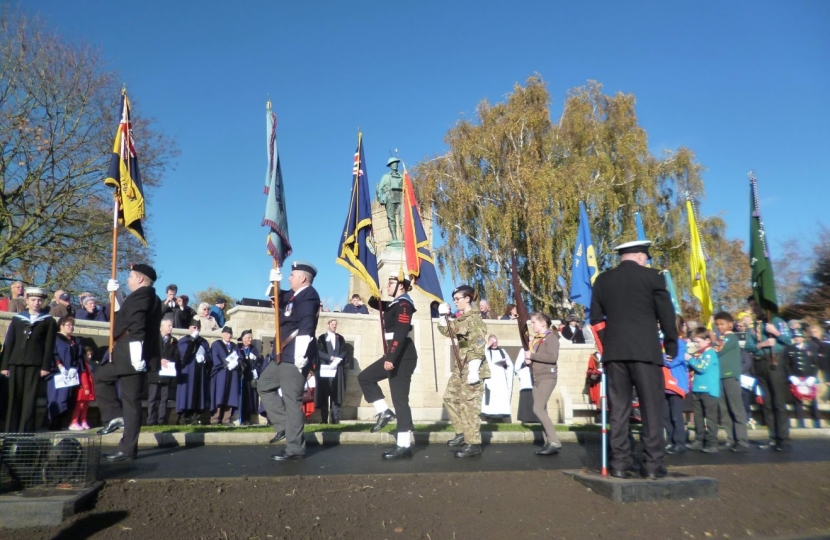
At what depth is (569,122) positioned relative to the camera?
3244 cm

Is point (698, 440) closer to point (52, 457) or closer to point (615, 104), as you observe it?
point (52, 457)

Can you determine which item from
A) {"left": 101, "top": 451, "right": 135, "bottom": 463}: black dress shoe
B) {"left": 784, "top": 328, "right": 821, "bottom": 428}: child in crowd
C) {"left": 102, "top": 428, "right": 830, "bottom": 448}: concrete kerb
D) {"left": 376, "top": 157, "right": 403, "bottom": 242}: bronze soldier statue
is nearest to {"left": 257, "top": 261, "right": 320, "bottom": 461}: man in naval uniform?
{"left": 102, "top": 428, "right": 830, "bottom": 448}: concrete kerb

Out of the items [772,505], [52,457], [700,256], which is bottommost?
[772,505]

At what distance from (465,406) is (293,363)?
2.20 meters

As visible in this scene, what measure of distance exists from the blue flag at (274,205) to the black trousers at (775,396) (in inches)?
284

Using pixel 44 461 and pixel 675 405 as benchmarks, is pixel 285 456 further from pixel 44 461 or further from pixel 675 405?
pixel 675 405

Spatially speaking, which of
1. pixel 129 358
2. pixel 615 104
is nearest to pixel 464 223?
pixel 615 104

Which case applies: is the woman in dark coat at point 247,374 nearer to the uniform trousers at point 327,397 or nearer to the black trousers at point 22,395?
the uniform trousers at point 327,397

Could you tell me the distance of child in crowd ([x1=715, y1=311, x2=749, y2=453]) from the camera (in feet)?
33.5

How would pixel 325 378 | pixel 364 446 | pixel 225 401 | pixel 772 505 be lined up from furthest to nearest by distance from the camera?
pixel 325 378 → pixel 225 401 → pixel 364 446 → pixel 772 505

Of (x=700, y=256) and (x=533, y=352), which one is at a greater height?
(x=700, y=256)

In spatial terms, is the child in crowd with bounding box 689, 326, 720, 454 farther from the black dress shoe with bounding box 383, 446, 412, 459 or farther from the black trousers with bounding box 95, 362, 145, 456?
the black trousers with bounding box 95, 362, 145, 456

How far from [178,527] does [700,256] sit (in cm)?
1458

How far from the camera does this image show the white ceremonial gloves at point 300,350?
755cm
